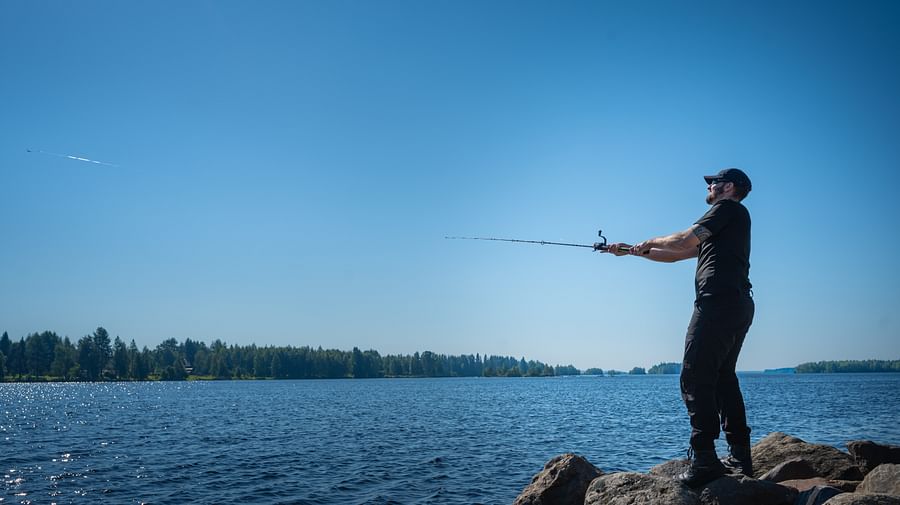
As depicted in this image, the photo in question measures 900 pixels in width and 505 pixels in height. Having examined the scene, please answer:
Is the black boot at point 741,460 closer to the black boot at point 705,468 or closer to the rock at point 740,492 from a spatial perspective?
the rock at point 740,492

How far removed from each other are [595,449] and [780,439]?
49.9 ft

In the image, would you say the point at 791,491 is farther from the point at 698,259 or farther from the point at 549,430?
the point at 549,430

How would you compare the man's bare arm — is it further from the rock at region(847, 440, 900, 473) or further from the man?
the rock at region(847, 440, 900, 473)

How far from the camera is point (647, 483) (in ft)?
22.4

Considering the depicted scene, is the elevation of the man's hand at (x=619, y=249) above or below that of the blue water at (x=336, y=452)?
above

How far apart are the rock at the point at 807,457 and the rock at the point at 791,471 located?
1.11 ft

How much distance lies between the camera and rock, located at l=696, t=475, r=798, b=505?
630cm

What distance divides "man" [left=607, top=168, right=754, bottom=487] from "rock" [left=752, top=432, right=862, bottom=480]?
12.0 ft

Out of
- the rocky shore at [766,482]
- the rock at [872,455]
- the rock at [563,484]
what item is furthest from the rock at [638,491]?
the rock at [872,455]

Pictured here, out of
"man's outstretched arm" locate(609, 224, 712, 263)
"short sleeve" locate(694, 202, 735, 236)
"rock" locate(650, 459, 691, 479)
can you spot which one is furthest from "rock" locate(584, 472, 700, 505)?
"short sleeve" locate(694, 202, 735, 236)

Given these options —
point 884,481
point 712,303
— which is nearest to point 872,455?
point 884,481

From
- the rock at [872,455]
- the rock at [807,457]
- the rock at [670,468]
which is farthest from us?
the rock at [807,457]

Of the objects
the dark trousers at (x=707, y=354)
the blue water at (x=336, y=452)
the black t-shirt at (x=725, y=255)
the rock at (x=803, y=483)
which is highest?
the black t-shirt at (x=725, y=255)

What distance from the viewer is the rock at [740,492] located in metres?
6.30
